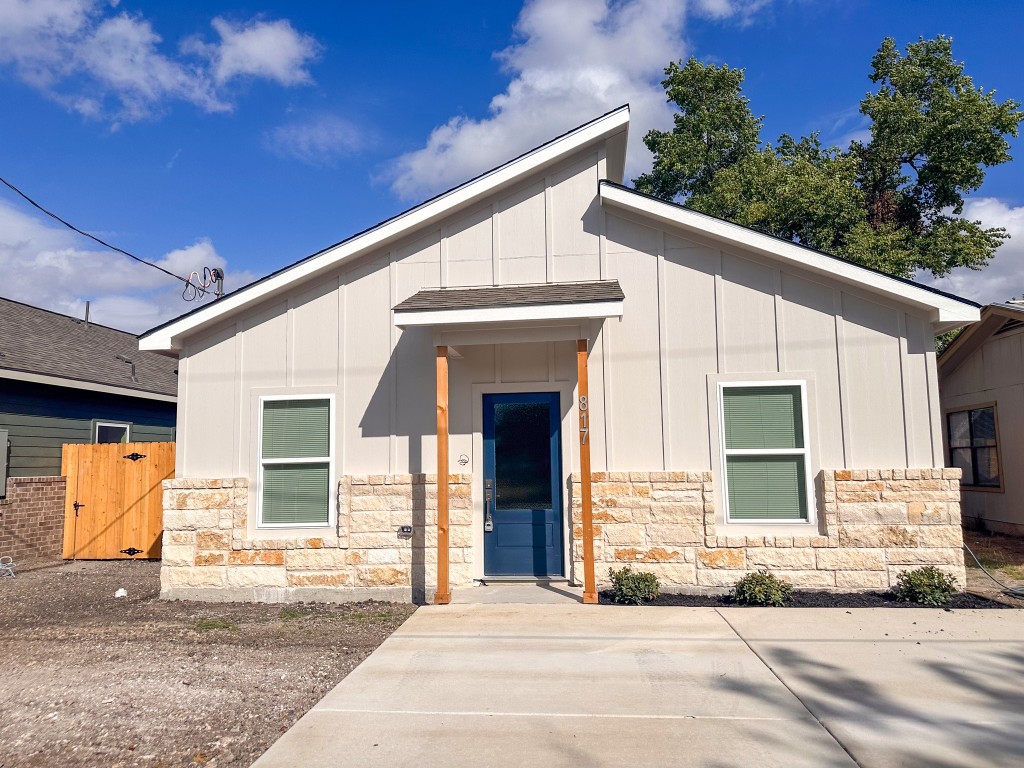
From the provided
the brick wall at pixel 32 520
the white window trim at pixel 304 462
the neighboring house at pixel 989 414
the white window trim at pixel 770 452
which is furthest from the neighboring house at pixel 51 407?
the neighboring house at pixel 989 414

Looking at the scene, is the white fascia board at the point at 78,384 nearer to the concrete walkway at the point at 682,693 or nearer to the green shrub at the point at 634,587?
the concrete walkway at the point at 682,693

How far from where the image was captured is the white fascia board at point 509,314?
7184mm

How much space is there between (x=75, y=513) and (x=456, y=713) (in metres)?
10.8

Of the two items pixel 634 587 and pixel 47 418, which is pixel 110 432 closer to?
pixel 47 418

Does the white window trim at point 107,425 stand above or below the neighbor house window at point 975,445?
above

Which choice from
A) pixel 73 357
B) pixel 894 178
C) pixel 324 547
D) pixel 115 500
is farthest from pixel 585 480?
pixel 894 178

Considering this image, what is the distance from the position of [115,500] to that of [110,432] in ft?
8.28

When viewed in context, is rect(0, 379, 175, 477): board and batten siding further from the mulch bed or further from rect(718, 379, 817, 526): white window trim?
rect(718, 379, 817, 526): white window trim

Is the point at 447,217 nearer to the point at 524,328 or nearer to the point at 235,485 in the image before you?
the point at 524,328

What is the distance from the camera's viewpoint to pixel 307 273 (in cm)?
822

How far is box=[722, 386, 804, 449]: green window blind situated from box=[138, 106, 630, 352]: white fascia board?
3.37 metres

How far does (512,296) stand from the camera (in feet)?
25.1

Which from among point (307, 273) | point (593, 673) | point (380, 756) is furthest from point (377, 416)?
point (380, 756)

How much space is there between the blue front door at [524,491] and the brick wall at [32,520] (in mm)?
8520
